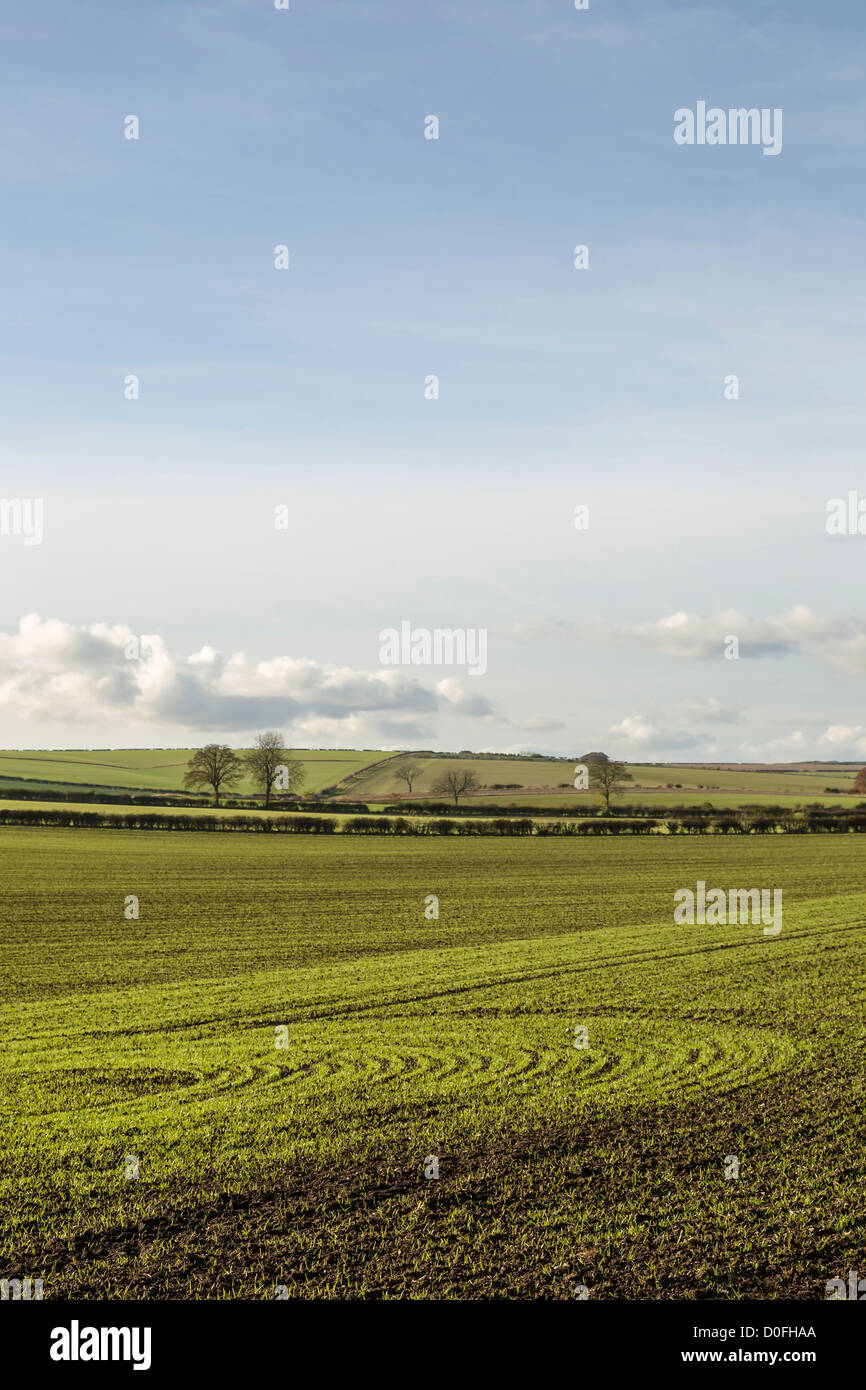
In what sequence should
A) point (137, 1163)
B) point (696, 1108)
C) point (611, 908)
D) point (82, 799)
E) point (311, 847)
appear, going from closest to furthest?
point (137, 1163), point (696, 1108), point (611, 908), point (311, 847), point (82, 799)

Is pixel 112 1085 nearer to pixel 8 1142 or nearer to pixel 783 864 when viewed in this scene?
pixel 8 1142

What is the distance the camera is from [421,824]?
88.3 m

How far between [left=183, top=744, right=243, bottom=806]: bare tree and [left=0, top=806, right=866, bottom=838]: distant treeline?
25302 mm

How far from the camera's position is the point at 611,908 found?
3778 centimetres

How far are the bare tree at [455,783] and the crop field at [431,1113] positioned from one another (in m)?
91.9

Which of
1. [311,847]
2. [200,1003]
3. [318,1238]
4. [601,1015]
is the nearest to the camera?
[318,1238]

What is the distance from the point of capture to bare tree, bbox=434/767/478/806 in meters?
122

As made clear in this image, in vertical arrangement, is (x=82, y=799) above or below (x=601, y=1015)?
above

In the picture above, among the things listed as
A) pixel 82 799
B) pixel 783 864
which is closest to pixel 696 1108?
pixel 783 864

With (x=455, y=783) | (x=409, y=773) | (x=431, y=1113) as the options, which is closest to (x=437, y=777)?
(x=409, y=773)

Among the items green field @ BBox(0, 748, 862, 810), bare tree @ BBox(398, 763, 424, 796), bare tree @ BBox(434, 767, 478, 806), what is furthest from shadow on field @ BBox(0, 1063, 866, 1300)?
bare tree @ BBox(398, 763, 424, 796)

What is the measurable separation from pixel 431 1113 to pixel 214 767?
109 meters
